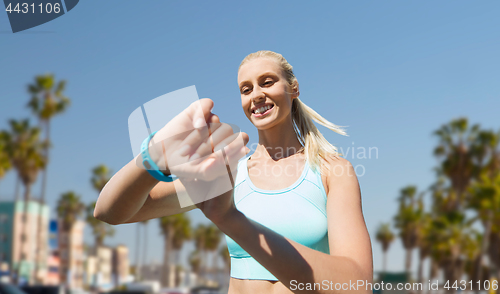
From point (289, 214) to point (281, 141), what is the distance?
1.49 ft

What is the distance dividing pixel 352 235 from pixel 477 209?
38.8m

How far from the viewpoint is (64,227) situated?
47.7 m

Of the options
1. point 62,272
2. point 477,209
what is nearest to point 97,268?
point 62,272

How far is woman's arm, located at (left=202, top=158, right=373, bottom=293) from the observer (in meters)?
1.19

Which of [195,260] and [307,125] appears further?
[195,260]

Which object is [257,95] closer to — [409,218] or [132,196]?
[132,196]

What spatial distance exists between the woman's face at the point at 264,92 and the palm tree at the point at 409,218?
53.1 meters

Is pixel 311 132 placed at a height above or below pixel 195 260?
above

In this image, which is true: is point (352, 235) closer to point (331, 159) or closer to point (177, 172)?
point (331, 159)

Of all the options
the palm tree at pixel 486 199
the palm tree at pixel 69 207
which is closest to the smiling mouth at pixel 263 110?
the palm tree at pixel 486 199

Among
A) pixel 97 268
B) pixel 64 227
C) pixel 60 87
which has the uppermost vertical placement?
pixel 60 87

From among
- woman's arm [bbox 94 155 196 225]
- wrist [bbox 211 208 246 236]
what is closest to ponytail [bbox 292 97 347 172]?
woman's arm [bbox 94 155 196 225]

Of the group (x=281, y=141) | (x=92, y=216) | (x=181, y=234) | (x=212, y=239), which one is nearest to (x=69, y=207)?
(x=92, y=216)

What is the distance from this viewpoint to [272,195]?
1.79 m
